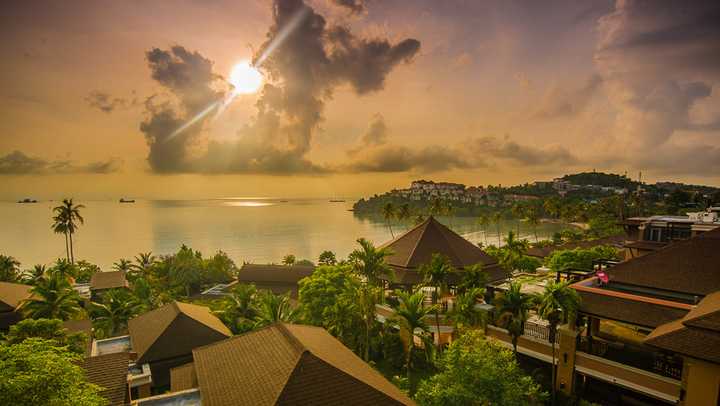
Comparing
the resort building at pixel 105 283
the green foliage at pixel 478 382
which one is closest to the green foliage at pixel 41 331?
the green foliage at pixel 478 382

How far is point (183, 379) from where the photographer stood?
754 inches

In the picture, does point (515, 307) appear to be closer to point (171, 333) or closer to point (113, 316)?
point (171, 333)

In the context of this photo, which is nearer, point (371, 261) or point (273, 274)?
point (371, 261)

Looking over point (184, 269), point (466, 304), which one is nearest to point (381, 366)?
point (466, 304)

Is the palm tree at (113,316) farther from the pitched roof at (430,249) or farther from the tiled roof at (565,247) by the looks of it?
the tiled roof at (565,247)

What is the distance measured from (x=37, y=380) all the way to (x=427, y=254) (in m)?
27.8

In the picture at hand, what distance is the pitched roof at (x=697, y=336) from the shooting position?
1355 cm

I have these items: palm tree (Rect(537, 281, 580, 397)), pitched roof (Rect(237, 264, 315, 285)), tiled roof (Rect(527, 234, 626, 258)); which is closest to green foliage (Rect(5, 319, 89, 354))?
palm tree (Rect(537, 281, 580, 397))

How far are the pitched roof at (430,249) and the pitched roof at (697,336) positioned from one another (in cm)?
1759

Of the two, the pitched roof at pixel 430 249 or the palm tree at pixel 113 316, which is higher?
the pitched roof at pixel 430 249

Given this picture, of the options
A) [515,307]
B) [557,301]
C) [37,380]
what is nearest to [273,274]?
[515,307]

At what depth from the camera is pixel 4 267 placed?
55.8 meters

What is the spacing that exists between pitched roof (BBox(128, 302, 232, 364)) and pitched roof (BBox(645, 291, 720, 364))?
1022 inches

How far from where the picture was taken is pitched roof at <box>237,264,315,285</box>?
53.7 metres
